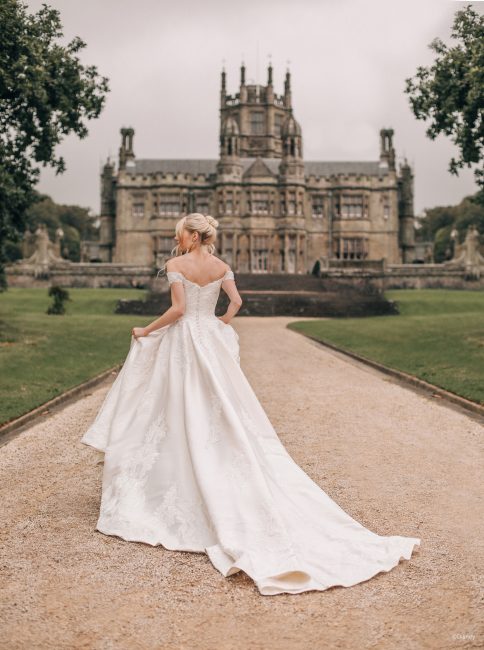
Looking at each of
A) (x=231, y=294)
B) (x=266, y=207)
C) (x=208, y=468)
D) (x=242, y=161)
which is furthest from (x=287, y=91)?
(x=208, y=468)

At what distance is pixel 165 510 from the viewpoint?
4.91 m

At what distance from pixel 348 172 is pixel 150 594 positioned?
201 feet

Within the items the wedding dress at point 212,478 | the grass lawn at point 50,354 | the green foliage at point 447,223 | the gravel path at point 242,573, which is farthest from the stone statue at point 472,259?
the wedding dress at point 212,478

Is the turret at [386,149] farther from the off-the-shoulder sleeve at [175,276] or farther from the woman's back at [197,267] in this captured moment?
the off-the-shoulder sleeve at [175,276]

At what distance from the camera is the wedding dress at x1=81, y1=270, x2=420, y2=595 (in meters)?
4.29

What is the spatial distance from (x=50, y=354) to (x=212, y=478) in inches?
462

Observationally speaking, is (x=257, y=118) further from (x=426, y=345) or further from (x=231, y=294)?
(x=231, y=294)

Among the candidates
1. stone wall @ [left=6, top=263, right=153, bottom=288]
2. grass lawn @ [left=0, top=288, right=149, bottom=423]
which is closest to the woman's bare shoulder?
grass lawn @ [left=0, top=288, right=149, bottom=423]

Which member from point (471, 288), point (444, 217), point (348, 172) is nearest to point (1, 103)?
point (471, 288)

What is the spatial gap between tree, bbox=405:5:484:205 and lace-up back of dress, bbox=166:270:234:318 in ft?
42.9

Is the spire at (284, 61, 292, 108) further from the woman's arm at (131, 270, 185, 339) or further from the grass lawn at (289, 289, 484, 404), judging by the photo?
the woman's arm at (131, 270, 185, 339)

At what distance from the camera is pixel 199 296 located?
5551mm

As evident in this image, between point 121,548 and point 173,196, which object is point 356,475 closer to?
point 121,548

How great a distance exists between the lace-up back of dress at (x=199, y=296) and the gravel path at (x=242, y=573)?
5.79 ft
